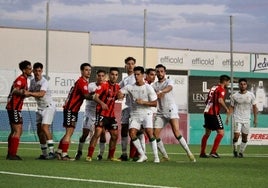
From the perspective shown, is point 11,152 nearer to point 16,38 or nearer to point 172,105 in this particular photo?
point 172,105

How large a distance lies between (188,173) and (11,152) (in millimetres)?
5018

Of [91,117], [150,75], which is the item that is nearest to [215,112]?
[150,75]

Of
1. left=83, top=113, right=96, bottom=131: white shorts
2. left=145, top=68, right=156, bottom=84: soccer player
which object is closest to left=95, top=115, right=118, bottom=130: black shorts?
left=83, top=113, right=96, bottom=131: white shorts

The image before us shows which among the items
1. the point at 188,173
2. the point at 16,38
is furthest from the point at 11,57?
the point at 188,173

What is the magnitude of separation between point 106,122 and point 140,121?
0.86 meters

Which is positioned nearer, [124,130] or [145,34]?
[124,130]

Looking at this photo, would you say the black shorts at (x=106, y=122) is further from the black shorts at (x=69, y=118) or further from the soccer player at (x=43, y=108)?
the soccer player at (x=43, y=108)

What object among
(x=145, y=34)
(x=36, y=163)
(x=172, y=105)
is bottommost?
(x=36, y=163)

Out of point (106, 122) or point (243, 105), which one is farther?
point (243, 105)

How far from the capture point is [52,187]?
10.7 meters

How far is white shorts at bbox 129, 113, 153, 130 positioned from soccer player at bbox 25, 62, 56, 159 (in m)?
1.78

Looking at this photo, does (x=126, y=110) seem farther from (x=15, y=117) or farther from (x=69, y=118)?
(x=15, y=117)

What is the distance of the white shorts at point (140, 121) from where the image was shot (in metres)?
17.6

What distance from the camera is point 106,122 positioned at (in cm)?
1811
